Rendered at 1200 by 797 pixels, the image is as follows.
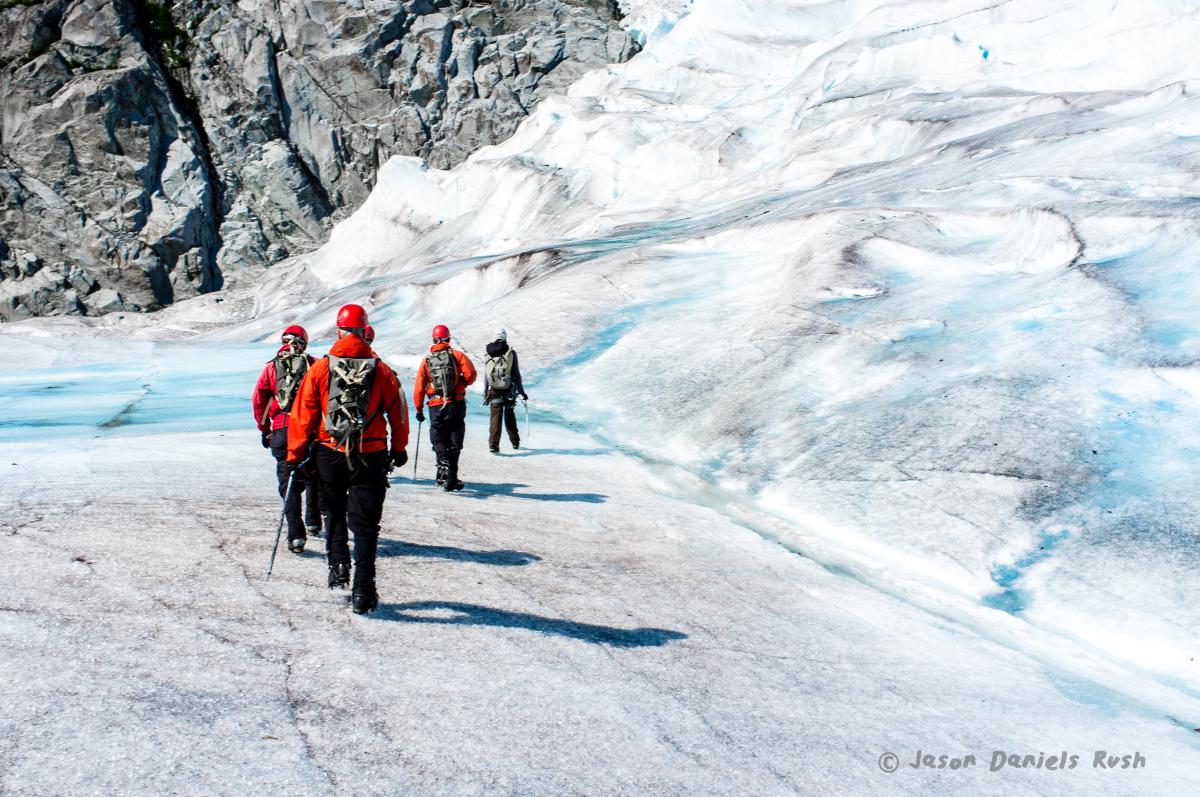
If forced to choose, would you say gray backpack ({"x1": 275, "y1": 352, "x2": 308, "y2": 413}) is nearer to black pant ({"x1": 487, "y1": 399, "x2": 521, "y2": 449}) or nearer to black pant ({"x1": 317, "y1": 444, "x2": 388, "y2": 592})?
black pant ({"x1": 317, "y1": 444, "x2": 388, "y2": 592})

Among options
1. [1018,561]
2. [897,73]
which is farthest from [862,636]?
[897,73]

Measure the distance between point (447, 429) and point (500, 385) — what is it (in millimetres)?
2287

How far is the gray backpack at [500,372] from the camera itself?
12375 millimetres

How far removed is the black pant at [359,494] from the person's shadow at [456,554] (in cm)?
148

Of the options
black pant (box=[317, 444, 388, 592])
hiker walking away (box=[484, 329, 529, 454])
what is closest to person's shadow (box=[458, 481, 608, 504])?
hiker walking away (box=[484, 329, 529, 454])

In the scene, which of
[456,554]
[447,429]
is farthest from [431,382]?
[456,554]

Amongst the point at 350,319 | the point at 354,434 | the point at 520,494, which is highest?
the point at 350,319

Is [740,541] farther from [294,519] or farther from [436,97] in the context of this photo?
[436,97]

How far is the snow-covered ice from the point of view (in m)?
4.75

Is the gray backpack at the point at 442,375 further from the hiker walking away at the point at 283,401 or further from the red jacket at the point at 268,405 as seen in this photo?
the red jacket at the point at 268,405

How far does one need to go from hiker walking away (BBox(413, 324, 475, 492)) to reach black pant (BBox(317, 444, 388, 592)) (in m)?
Result: 4.11

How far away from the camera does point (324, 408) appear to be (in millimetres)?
5934

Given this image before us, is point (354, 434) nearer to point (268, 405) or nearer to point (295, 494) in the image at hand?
point (295, 494)

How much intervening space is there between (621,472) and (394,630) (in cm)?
686
